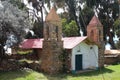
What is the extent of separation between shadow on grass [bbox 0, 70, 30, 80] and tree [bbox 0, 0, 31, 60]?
9.21 ft

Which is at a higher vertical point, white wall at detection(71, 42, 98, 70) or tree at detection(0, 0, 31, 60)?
tree at detection(0, 0, 31, 60)

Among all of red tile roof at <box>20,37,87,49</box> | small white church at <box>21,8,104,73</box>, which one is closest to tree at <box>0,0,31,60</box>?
small white church at <box>21,8,104,73</box>

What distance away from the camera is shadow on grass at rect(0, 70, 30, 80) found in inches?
816

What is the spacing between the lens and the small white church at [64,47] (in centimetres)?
2362

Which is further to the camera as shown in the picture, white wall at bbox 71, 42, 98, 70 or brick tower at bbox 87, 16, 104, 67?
brick tower at bbox 87, 16, 104, 67

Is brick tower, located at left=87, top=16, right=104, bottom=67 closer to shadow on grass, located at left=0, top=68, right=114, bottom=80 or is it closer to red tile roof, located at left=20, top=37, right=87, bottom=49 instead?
red tile roof, located at left=20, top=37, right=87, bottom=49

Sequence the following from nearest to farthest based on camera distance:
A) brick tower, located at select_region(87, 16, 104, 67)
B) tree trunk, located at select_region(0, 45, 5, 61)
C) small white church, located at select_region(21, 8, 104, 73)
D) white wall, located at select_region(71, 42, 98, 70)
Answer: small white church, located at select_region(21, 8, 104, 73)
tree trunk, located at select_region(0, 45, 5, 61)
white wall, located at select_region(71, 42, 98, 70)
brick tower, located at select_region(87, 16, 104, 67)

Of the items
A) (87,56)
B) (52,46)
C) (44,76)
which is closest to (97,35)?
(87,56)

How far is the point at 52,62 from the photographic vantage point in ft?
76.7

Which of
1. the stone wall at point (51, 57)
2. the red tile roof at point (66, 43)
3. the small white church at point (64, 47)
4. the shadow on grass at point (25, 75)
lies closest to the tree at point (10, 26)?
the small white church at point (64, 47)

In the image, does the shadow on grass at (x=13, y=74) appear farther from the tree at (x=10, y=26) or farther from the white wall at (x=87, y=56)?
the white wall at (x=87, y=56)

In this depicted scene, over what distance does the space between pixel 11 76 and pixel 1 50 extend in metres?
5.21

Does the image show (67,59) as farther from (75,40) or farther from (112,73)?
(112,73)

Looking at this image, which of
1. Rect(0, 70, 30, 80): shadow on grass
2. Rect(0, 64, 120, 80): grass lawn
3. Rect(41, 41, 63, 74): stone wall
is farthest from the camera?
Rect(41, 41, 63, 74): stone wall
